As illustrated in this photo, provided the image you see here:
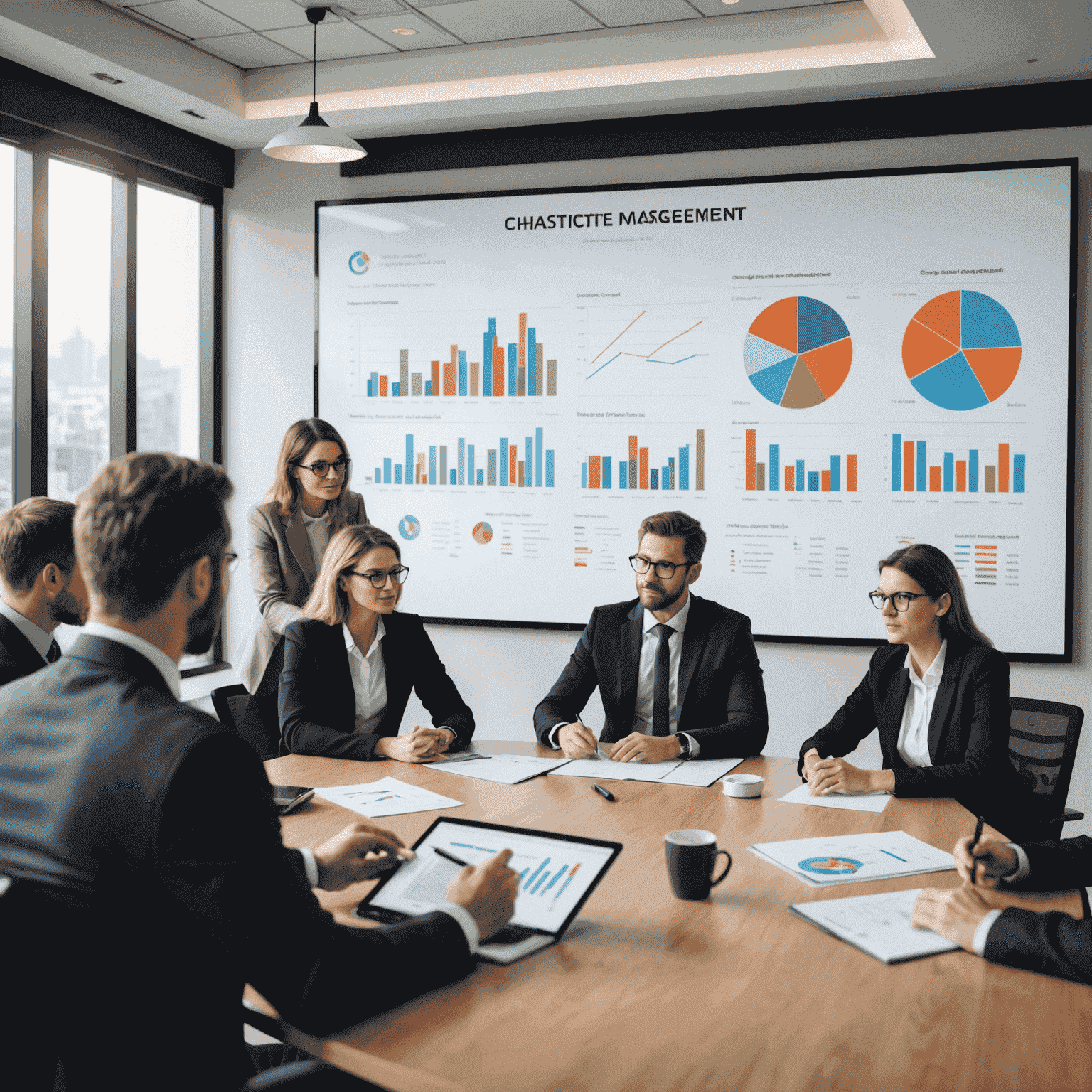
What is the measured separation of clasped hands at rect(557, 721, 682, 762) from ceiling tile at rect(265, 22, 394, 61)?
3.00 meters

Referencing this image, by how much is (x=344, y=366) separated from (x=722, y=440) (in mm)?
1876

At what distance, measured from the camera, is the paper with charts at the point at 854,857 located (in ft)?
5.97

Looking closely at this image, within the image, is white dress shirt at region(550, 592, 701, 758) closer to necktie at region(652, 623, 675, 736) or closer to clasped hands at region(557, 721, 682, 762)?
necktie at region(652, 623, 675, 736)

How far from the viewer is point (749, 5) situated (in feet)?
12.8

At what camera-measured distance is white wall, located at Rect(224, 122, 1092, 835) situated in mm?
4145

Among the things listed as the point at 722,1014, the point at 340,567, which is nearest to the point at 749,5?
the point at 340,567

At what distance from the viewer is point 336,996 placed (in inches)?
50.1

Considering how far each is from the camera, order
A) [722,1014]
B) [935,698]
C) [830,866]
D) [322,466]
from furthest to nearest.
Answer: [322,466] < [935,698] < [830,866] < [722,1014]

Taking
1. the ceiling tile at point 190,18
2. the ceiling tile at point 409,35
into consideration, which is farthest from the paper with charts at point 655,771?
the ceiling tile at point 190,18

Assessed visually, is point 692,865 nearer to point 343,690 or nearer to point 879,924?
point 879,924

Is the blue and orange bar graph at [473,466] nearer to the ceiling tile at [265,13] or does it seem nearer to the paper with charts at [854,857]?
the ceiling tile at [265,13]

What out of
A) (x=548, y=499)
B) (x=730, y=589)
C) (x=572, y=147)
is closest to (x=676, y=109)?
(x=572, y=147)

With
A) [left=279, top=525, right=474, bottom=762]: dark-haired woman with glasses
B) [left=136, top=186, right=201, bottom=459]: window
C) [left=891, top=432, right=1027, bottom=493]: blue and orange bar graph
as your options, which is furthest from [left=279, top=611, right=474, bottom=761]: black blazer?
[left=136, top=186, right=201, bottom=459]: window

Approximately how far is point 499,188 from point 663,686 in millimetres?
2746
